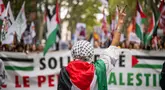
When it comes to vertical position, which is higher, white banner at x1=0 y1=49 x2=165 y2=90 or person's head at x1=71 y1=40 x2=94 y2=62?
person's head at x1=71 y1=40 x2=94 y2=62

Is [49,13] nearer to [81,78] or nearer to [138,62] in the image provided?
[138,62]

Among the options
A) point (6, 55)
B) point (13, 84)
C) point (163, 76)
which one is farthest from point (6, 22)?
point (163, 76)

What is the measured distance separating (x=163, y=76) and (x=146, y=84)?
333 cm

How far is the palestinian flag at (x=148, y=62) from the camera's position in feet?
29.0

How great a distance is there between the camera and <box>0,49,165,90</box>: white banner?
8742 millimetres

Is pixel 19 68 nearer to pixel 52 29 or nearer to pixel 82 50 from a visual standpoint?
pixel 52 29

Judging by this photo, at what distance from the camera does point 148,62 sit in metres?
8.85

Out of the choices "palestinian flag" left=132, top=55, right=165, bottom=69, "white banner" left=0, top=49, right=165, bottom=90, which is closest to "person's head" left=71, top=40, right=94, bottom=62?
"white banner" left=0, top=49, right=165, bottom=90

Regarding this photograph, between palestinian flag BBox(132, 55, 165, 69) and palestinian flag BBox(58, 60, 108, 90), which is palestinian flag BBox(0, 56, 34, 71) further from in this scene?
palestinian flag BBox(58, 60, 108, 90)

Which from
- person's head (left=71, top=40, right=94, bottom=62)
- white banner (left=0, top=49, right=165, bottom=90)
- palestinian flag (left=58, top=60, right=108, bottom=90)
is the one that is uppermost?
person's head (left=71, top=40, right=94, bottom=62)

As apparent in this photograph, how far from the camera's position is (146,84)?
8.73m

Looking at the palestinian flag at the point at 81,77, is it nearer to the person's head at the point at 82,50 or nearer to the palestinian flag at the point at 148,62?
the person's head at the point at 82,50

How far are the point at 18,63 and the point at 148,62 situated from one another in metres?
2.80

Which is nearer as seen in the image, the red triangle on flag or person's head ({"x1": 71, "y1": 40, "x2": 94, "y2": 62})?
person's head ({"x1": 71, "y1": 40, "x2": 94, "y2": 62})
